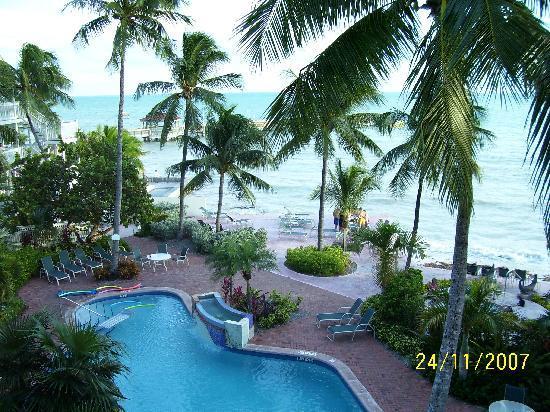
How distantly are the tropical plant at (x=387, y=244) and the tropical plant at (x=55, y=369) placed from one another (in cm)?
859

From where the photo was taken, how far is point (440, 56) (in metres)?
4.67

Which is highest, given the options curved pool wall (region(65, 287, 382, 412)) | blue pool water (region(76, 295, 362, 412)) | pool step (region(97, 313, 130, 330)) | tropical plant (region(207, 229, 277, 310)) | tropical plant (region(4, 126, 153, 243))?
tropical plant (region(4, 126, 153, 243))

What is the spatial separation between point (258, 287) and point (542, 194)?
13.2 m

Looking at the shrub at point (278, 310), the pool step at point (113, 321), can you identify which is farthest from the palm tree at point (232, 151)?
the pool step at point (113, 321)

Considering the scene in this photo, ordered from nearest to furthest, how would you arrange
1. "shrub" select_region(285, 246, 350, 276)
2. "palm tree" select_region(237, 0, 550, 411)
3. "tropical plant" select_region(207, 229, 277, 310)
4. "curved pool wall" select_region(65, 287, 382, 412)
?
"palm tree" select_region(237, 0, 550, 411) < "curved pool wall" select_region(65, 287, 382, 412) < "tropical plant" select_region(207, 229, 277, 310) < "shrub" select_region(285, 246, 350, 276)

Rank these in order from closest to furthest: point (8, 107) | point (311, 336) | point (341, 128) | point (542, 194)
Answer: point (542, 194) → point (311, 336) → point (341, 128) → point (8, 107)

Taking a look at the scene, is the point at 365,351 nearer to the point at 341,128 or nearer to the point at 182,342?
the point at 182,342

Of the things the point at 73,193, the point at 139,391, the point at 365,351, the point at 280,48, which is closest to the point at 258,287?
the point at 365,351

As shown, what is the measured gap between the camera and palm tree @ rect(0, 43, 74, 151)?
22.2 meters

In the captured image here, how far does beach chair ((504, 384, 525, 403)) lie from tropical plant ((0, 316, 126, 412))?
21.8ft

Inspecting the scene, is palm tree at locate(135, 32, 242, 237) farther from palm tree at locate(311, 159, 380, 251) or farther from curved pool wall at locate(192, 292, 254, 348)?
curved pool wall at locate(192, 292, 254, 348)

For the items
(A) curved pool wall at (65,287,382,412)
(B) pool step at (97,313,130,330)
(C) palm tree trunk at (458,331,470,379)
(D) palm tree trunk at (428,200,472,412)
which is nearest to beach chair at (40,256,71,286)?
(A) curved pool wall at (65,287,382,412)

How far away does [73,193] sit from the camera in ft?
58.3

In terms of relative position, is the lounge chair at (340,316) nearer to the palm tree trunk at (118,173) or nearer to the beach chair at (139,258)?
the palm tree trunk at (118,173)
